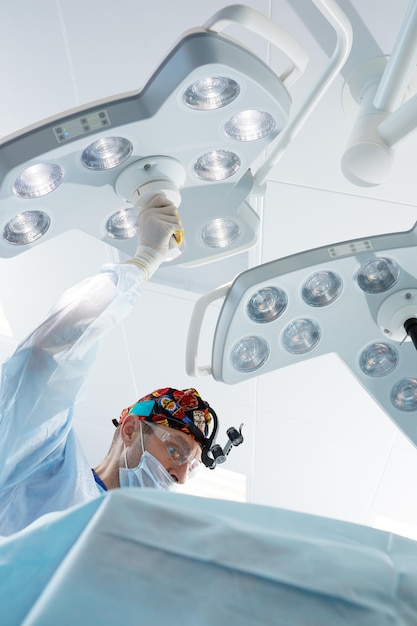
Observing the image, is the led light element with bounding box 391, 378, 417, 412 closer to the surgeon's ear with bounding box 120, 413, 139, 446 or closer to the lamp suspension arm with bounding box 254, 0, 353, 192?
the lamp suspension arm with bounding box 254, 0, 353, 192

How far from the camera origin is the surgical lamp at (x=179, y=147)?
127cm

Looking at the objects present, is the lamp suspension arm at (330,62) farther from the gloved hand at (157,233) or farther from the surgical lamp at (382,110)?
the gloved hand at (157,233)

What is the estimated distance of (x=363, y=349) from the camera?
5.70 ft

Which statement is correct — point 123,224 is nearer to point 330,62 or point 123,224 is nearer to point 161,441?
point 330,62

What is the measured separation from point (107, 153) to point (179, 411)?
105 cm

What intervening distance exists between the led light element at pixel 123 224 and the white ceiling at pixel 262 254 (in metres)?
0.42

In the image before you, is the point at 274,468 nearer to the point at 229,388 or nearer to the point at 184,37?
the point at 229,388

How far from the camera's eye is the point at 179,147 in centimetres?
147

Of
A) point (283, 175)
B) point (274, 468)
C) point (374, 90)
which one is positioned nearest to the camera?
point (374, 90)

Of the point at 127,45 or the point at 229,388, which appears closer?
the point at 127,45

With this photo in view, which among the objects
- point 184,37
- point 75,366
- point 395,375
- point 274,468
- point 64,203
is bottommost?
point 274,468

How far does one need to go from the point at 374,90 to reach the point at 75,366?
105 cm

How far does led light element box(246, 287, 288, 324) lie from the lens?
1.59 metres

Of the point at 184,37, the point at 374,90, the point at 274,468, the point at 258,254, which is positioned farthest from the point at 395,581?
the point at 274,468
